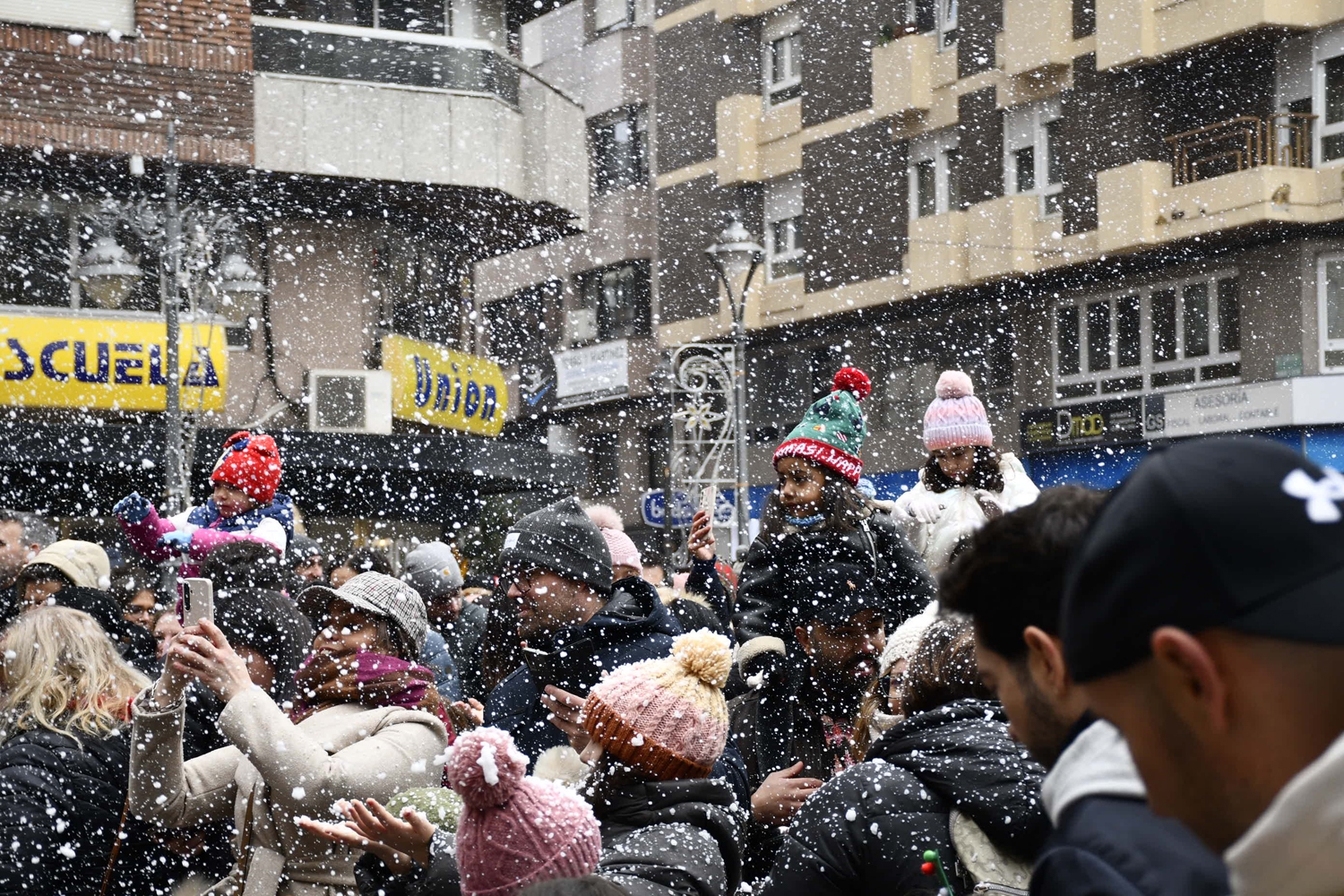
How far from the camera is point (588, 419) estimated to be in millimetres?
42062

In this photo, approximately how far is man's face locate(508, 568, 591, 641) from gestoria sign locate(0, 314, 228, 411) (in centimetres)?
1512

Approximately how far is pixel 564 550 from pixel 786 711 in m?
0.79

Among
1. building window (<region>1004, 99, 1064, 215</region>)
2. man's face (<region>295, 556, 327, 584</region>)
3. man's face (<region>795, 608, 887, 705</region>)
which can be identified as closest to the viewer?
man's face (<region>795, 608, 887, 705</region>)

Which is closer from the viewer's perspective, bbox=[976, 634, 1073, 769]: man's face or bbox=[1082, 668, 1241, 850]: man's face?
bbox=[1082, 668, 1241, 850]: man's face

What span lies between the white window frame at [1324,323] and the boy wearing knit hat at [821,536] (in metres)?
21.5

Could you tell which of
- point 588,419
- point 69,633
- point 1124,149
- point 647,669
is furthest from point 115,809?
point 588,419

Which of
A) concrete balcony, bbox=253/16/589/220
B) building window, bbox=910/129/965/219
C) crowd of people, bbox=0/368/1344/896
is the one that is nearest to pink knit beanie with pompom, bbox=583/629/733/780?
crowd of people, bbox=0/368/1344/896

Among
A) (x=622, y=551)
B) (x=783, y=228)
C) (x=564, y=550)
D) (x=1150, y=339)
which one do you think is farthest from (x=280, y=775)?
(x=783, y=228)

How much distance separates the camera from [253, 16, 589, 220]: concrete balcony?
66.4ft

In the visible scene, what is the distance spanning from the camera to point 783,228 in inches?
1419

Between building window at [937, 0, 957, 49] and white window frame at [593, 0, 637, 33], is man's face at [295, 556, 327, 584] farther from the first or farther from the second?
white window frame at [593, 0, 637, 33]

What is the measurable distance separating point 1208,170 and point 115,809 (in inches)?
977

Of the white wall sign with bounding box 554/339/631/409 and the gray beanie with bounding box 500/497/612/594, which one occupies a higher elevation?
the white wall sign with bounding box 554/339/631/409

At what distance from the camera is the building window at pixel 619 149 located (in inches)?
1577
